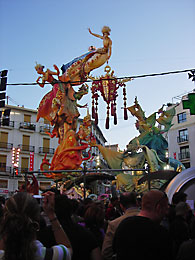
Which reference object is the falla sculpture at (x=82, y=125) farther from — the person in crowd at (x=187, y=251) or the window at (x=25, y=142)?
the person in crowd at (x=187, y=251)

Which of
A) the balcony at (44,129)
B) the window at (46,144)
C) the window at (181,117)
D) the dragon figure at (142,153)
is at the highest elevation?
the window at (181,117)

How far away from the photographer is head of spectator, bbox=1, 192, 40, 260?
5.94 feet

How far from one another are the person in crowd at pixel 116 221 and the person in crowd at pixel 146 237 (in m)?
0.90

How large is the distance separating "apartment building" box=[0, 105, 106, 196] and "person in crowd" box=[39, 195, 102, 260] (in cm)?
3352

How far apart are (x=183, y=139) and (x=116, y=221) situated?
38170 mm

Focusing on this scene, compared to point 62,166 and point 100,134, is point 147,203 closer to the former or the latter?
point 62,166

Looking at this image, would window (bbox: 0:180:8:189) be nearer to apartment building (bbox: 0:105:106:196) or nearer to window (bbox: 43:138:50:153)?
apartment building (bbox: 0:105:106:196)

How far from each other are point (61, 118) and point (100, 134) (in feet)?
141

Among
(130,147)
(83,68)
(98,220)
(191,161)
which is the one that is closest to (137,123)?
(130,147)

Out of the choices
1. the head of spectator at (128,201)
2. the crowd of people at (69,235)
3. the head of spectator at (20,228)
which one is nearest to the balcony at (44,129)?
the head of spectator at (128,201)

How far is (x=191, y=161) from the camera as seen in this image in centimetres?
3772

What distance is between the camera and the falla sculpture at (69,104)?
2186 centimetres

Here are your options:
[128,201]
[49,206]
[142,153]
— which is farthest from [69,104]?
[49,206]

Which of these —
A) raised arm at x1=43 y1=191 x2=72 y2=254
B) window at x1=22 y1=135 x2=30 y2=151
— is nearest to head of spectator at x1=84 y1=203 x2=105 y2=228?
raised arm at x1=43 y1=191 x2=72 y2=254
